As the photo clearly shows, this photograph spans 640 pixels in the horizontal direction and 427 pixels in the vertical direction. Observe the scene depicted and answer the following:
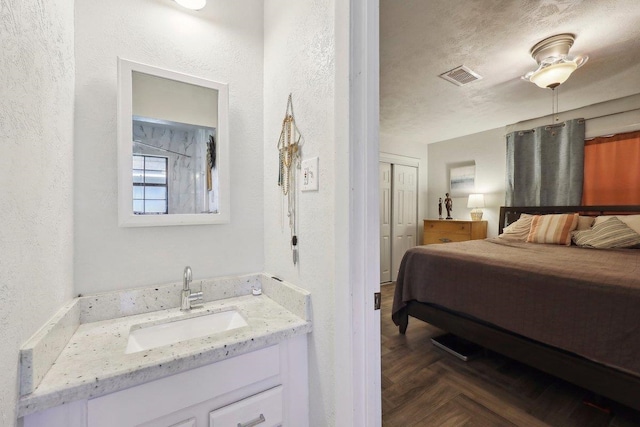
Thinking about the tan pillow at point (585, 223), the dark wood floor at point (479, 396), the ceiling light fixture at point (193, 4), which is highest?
the ceiling light fixture at point (193, 4)

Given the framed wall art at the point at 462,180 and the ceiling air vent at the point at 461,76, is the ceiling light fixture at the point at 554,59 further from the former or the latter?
the framed wall art at the point at 462,180

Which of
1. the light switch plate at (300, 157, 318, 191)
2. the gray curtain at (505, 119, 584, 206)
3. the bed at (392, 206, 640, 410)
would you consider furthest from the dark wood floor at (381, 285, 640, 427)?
the gray curtain at (505, 119, 584, 206)

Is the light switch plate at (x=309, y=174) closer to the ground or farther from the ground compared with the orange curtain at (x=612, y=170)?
closer to the ground

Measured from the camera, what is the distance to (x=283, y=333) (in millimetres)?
968

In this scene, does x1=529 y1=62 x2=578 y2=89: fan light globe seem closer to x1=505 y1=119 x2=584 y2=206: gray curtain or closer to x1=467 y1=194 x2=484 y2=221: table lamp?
x1=505 y1=119 x2=584 y2=206: gray curtain

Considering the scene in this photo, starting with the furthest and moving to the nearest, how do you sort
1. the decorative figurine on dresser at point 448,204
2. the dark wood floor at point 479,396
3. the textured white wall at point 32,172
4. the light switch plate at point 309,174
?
the decorative figurine on dresser at point 448,204, the dark wood floor at point 479,396, the light switch plate at point 309,174, the textured white wall at point 32,172

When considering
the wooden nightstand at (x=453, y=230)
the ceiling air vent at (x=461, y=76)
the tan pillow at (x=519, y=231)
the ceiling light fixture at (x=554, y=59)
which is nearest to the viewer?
the ceiling light fixture at (x=554, y=59)

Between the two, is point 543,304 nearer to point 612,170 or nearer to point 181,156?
point 181,156

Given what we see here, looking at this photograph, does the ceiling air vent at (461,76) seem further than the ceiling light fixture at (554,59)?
Yes

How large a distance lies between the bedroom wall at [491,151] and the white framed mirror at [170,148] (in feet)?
14.0

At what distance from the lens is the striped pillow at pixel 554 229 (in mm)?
2818

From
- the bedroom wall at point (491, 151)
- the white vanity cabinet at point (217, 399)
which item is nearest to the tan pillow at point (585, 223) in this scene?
the bedroom wall at point (491, 151)

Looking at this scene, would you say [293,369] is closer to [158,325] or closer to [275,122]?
[158,325]

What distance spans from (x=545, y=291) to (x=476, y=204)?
2.74 meters
